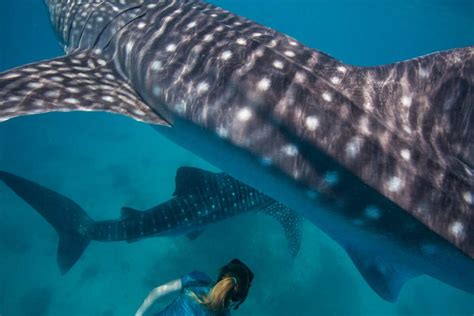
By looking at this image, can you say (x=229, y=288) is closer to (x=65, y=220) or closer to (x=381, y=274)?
(x=381, y=274)

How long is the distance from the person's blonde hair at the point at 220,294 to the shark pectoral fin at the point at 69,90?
164cm

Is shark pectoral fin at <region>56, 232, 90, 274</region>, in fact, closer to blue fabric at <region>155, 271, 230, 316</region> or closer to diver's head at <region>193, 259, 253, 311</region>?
blue fabric at <region>155, 271, 230, 316</region>

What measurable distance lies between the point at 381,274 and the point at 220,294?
6.40ft

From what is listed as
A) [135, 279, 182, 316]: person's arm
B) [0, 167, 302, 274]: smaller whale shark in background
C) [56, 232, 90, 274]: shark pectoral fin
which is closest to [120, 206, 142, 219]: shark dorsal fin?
[0, 167, 302, 274]: smaller whale shark in background

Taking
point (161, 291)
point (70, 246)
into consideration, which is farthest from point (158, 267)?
point (161, 291)

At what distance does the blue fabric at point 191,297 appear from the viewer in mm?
3311

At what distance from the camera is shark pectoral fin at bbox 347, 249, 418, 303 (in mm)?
3809

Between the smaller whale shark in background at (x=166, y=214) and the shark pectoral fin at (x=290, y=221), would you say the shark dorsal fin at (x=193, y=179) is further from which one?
the shark pectoral fin at (x=290, y=221)

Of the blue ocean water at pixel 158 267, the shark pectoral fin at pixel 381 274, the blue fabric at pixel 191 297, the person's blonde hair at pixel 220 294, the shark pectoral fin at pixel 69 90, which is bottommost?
the blue ocean water at pixel 158 267

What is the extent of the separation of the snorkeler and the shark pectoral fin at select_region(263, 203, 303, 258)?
183 inches

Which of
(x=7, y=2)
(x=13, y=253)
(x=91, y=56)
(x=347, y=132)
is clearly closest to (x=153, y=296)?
(x=347, y=132)

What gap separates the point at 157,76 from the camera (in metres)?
3.66

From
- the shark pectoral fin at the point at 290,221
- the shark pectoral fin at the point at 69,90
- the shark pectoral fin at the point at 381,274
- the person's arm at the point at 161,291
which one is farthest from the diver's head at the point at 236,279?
the shark pectoral fin at the point at 290,221

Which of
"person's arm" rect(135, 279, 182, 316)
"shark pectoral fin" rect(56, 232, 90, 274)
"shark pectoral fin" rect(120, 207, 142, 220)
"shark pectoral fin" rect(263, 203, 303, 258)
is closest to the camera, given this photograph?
"person's arm" rect(135, 279, 182, 316)
